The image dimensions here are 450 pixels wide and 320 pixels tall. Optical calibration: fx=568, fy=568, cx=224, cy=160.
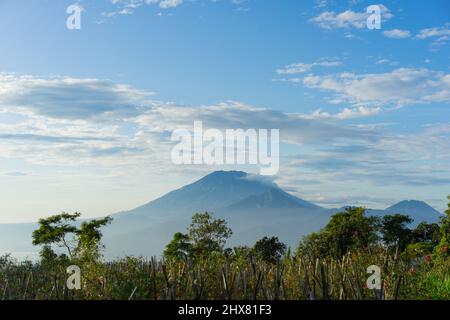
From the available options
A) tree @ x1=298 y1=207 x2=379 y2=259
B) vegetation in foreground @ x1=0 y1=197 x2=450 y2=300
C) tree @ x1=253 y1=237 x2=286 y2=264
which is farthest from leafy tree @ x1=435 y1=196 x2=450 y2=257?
tree @ x1=253 y1=237 x2=286 y2=264

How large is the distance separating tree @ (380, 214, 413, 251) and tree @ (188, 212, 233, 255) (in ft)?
58.7

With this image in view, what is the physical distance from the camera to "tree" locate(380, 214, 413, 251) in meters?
47.3

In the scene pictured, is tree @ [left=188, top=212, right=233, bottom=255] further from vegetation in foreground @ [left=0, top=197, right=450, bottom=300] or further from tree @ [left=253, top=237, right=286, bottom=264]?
vegetation in foreground @ [left=0, top=197, right=450, bottom=300]

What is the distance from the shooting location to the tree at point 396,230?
Answer: 4734 cm

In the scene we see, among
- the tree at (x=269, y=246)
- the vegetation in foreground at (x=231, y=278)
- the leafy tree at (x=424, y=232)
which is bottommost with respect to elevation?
the vegetation in foreground at (x=231, y=278)

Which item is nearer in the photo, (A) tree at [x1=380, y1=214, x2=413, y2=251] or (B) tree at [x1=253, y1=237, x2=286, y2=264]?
(B) tree at [x1=253, y1=237, x2=286, y2=264]

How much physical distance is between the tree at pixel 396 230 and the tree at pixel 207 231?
17.9 m

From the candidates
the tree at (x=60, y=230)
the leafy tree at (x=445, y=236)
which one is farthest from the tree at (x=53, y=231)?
the leafy tree at (x=445, y=236)

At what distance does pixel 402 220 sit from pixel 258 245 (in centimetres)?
1452

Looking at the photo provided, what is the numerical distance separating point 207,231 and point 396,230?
2007 cm

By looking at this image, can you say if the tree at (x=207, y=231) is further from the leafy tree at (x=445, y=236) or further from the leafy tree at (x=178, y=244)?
the leafy tree at (x=445, y=236)

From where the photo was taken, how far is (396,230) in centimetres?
4791

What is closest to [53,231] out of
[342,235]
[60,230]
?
[60,230]
